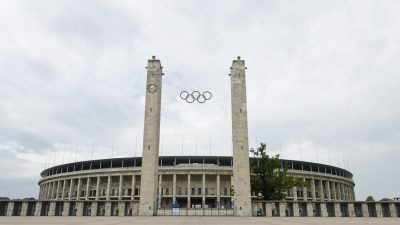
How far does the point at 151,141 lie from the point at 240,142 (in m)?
13.6

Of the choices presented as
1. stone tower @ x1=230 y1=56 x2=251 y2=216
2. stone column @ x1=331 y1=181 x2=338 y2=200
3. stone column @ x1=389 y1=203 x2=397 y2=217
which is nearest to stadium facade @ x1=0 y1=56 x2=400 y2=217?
stone tower @ x1=230 y1=56 x2=251 y2=216

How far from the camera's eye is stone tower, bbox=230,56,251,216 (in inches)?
1809

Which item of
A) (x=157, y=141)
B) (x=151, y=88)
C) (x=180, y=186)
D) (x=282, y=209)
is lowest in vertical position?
(x=282, y=209)

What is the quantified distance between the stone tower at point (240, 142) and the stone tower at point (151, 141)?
39.2 feet

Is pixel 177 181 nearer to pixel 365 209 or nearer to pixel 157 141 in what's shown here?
pixel 157 141

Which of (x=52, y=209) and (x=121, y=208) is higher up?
(x=121, y=208)

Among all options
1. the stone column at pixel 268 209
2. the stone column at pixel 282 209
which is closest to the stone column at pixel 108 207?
the stone column at pixel 268 209

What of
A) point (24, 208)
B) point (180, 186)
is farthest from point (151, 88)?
point (180, 186)

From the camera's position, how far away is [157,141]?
49062mm

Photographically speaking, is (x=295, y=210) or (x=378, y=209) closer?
(x=378, y=209)

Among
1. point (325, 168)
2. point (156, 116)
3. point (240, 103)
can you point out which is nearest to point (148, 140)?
point (156, 116)

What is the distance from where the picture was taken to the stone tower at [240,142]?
151 feet

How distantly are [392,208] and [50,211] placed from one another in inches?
1827

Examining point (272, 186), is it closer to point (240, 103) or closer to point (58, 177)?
point (240, 103)
